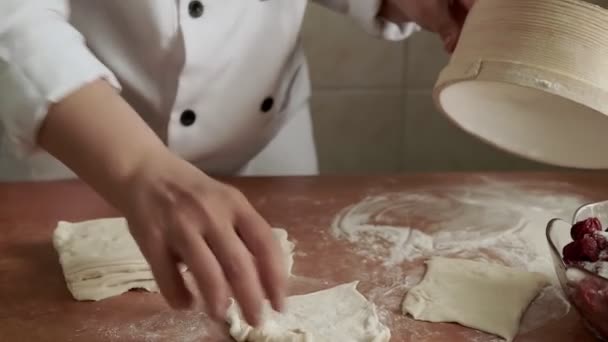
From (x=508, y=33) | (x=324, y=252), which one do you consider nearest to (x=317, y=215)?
(x=324, y=252)

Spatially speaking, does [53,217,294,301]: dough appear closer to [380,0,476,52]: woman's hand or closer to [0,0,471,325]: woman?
[0,0,471,325]: woman

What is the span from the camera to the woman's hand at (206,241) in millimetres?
495

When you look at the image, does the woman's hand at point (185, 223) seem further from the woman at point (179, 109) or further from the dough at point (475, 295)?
the dough at point (475, 295)

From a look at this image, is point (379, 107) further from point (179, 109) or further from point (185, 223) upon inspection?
point (185, 223)

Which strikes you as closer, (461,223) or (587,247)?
(587,247)

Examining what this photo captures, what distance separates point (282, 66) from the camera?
980 mm

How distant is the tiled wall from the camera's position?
1.40 metres

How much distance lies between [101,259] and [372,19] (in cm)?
→ 41

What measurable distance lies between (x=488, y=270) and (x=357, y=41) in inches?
27.3

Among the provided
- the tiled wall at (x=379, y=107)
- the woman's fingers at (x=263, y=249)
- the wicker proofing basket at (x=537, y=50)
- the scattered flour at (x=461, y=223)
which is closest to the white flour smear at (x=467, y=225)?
the scattered flour at (x=461, y=223)

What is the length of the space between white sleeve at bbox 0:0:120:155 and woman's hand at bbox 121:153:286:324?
0.12 metres

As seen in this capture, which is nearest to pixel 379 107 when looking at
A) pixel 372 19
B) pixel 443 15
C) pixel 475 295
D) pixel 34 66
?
pixel 372 19

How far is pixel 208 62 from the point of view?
0.89 metres

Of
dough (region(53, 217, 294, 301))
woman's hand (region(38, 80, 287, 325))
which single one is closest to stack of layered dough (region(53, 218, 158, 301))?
dough (region(53, 217, 294, 301))
